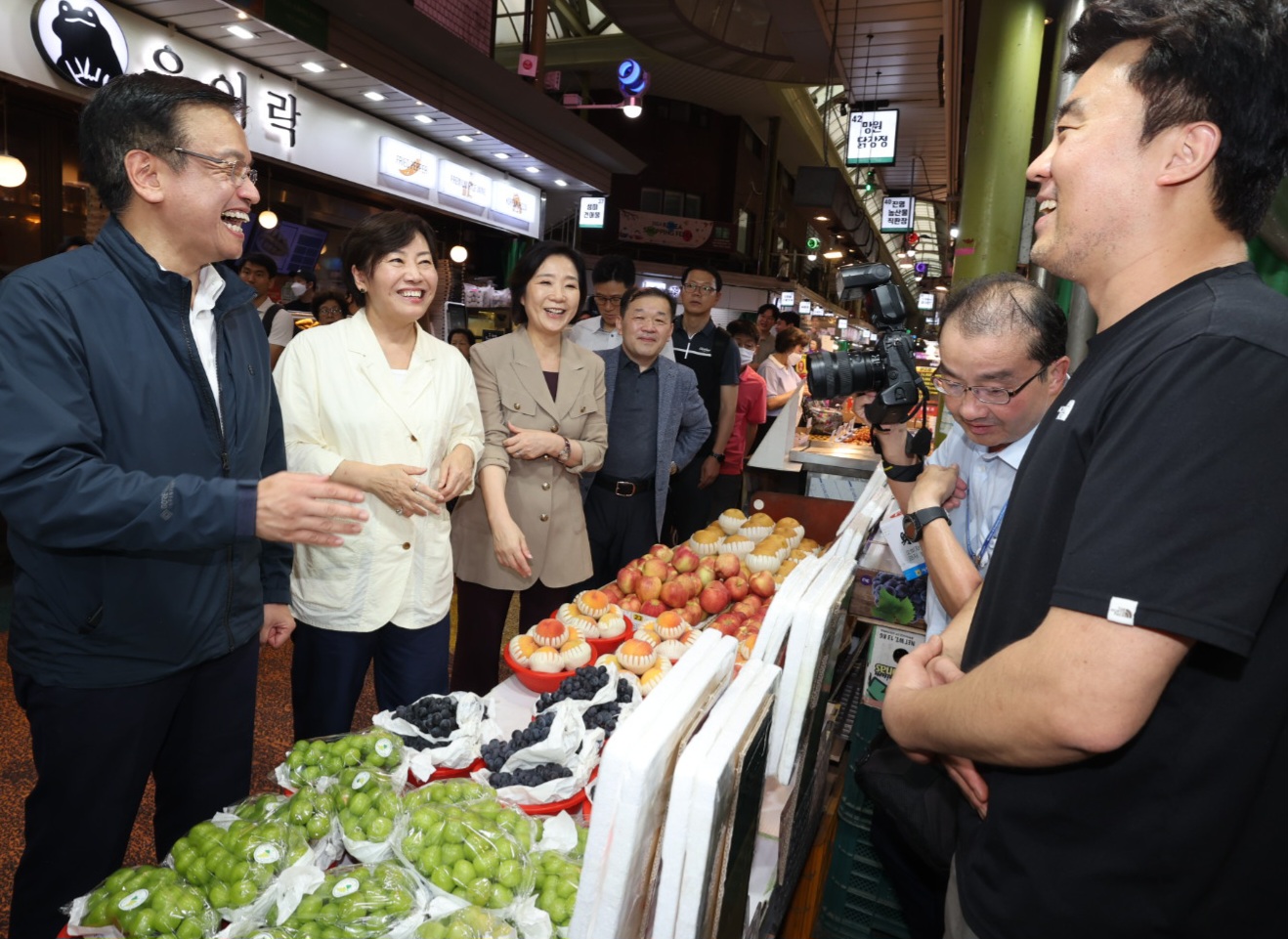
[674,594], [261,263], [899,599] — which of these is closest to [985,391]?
[899,599]

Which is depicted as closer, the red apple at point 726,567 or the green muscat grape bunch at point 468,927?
the green muscat grape bunch at point 468,927

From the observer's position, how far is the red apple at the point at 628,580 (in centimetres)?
277

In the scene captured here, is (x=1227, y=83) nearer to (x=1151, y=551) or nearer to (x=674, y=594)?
(x=1151, y=551)

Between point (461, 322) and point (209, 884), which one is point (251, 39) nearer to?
point (461, 322)

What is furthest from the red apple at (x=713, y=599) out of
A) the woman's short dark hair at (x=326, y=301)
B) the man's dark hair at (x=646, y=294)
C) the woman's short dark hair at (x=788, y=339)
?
the woman's short dark hair at (x=788, y=339)

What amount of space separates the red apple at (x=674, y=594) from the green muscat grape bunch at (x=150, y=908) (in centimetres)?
167

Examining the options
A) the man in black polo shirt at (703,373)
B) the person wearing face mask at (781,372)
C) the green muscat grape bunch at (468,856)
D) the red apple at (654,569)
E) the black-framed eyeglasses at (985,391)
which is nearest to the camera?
the green muscat grape bunch at (468,856)

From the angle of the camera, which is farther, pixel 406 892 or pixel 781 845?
pixel 781 845

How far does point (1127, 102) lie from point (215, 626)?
6.28 feet

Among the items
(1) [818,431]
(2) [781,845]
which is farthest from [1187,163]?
(1) [818,431]

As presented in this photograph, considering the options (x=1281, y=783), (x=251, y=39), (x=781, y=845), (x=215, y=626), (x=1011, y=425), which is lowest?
(x=781, y=845)

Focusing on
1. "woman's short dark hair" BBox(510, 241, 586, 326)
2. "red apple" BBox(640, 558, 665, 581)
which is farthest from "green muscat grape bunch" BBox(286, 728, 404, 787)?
"woman's short dark hair" BBox(510, 241, 586, 326)

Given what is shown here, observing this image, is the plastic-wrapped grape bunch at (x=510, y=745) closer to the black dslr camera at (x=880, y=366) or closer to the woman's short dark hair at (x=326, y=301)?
the black dslr camera at (x=880, y=366)

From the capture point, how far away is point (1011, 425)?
5.99 feet
